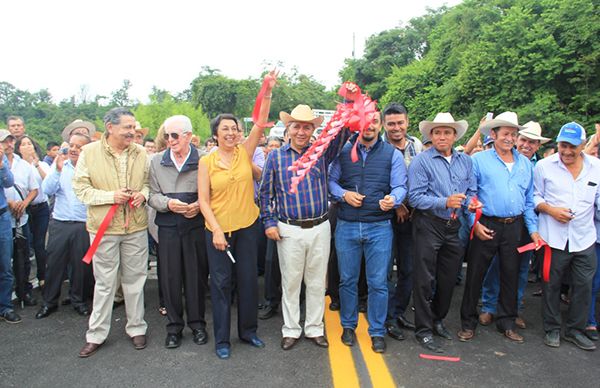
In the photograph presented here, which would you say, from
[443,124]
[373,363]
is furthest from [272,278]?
[443,124]

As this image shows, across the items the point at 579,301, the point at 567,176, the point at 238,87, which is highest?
the point at 238,87

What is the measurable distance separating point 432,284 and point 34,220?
4.98 meters

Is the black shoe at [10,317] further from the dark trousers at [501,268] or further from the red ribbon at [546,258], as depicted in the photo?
the red ribbon at [546,258]

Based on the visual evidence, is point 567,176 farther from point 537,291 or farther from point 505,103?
point 505,103

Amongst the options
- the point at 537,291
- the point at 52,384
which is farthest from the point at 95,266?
the point at 537,291

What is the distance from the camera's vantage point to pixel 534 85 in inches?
494

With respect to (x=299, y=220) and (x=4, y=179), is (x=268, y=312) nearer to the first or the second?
(x=299, y=220)

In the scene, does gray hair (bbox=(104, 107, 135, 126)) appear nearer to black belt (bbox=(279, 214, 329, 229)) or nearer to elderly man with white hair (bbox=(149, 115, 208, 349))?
elderly man with white hair (bbox=(149, 115, 208, 349))

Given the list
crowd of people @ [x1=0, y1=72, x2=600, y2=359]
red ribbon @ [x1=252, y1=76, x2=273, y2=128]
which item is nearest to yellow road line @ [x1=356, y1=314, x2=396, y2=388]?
crowd of people @ [x1=0, y1=72, x2=600, y2=359]

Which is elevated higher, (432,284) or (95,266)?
(95,266)

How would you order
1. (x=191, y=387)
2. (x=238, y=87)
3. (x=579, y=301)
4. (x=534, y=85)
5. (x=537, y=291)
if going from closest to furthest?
(x=191, y=387) < (x=579, y=301) < (x=537, y=291) < (x=534, y=85) < (x=238, y=87)

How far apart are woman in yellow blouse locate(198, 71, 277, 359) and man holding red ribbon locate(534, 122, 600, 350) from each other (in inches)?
112

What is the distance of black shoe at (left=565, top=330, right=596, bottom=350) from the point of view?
4.16 metres

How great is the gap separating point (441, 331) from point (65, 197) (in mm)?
4321
